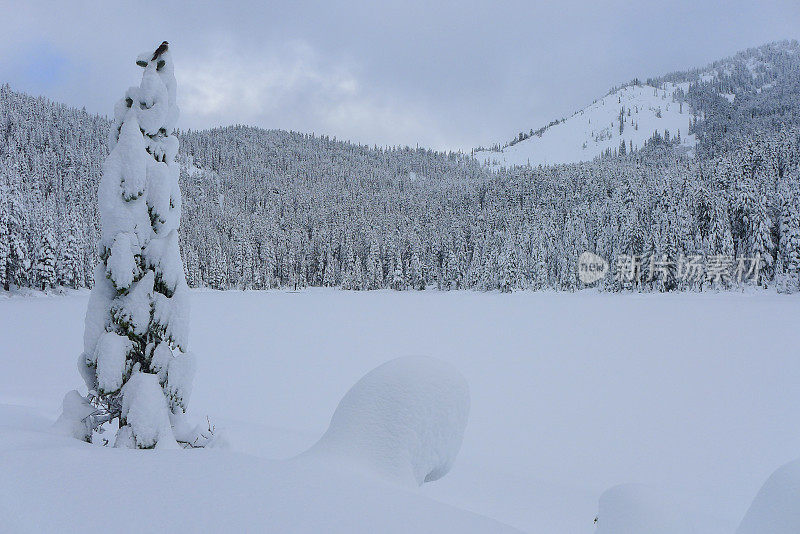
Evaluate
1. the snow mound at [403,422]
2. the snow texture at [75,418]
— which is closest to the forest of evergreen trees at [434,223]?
the snow texture at [75,418]

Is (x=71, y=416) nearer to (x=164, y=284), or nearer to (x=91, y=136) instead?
(x=164, y=284)

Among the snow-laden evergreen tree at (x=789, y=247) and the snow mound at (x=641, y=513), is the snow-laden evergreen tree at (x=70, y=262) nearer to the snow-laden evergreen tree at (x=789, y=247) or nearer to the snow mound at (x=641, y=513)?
the snow mound at (x=641, y=513)

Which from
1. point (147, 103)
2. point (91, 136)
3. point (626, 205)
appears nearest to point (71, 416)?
point (147, 103)

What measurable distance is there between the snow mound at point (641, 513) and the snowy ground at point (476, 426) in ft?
0.39

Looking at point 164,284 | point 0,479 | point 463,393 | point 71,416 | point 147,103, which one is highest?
point 147,103

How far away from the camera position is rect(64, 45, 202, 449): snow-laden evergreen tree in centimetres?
648

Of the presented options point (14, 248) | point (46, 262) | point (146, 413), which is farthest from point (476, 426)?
point (46, 262)

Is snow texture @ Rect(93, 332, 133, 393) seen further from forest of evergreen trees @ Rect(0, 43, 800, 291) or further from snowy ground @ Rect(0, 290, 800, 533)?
forest of evergreen trees @ Rect(0, 43, 800, 291)

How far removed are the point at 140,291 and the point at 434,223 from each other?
13050 centimetres

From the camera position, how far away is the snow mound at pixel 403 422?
3977 millimetres

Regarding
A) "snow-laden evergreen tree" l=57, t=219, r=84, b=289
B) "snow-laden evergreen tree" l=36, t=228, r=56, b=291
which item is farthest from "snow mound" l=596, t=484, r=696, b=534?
"snow-laden evergreen tree" l=57, t=219, r=84, b=289

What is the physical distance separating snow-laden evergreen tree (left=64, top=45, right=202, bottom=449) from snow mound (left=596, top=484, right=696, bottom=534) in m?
5.89

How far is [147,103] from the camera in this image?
7027 mm

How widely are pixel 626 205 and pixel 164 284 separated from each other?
103509 millimetres
